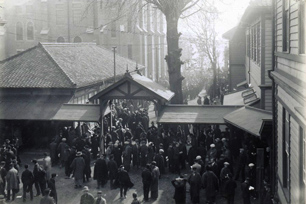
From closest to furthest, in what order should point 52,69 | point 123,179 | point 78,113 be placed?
1. point 123,179
2. point 78,113
3. point 52,69

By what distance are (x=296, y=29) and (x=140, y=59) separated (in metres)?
48.8

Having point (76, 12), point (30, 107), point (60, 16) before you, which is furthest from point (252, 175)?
point (60, 16)

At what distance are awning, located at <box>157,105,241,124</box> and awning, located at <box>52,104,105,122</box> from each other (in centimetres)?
322

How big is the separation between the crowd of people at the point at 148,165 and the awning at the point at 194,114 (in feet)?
2.13

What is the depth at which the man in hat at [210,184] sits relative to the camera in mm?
13820

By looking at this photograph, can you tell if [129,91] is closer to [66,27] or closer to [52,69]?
[52,69]

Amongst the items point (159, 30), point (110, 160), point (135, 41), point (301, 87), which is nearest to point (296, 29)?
point (301, 87)

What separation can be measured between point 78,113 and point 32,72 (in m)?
5.52

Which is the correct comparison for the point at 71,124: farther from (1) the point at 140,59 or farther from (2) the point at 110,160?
(1) the point at 140,59

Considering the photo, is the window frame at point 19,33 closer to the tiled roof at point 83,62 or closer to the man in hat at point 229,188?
the tiled roof at point 83,62

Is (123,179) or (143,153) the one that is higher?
(143,153)

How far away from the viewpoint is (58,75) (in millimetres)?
24312

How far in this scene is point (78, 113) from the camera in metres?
21.1

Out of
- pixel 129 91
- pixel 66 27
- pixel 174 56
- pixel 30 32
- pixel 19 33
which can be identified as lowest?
pixel 129 91
